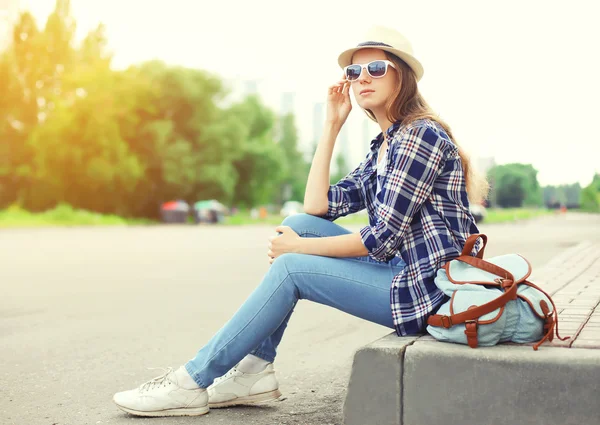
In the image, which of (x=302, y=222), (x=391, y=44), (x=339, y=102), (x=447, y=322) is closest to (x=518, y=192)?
(x=339, y=102)

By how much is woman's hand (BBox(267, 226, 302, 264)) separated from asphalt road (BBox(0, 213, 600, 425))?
21.0 inches

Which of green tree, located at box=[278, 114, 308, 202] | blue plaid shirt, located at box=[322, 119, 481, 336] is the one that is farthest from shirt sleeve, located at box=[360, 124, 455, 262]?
green tree, located at box=[278, 114, 308, 202]

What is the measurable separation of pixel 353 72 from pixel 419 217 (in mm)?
801

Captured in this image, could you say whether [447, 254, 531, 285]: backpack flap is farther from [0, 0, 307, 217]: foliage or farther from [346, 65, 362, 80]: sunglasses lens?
[0, 0, 307, 217]: foliage

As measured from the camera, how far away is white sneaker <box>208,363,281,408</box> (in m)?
3.44

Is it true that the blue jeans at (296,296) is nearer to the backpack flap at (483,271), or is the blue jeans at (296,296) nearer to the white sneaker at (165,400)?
the white sneaker at (165,400)

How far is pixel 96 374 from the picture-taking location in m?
4.39

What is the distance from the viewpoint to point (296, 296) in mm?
3125

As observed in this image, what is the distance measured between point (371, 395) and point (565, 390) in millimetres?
680

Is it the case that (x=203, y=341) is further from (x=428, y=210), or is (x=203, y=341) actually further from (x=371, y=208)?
(x=428, y=210)

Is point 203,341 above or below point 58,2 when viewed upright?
below

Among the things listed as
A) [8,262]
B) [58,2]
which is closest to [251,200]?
[58,2]

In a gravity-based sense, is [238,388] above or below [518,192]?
above

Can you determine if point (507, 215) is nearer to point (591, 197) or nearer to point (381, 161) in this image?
point (591, 197)
